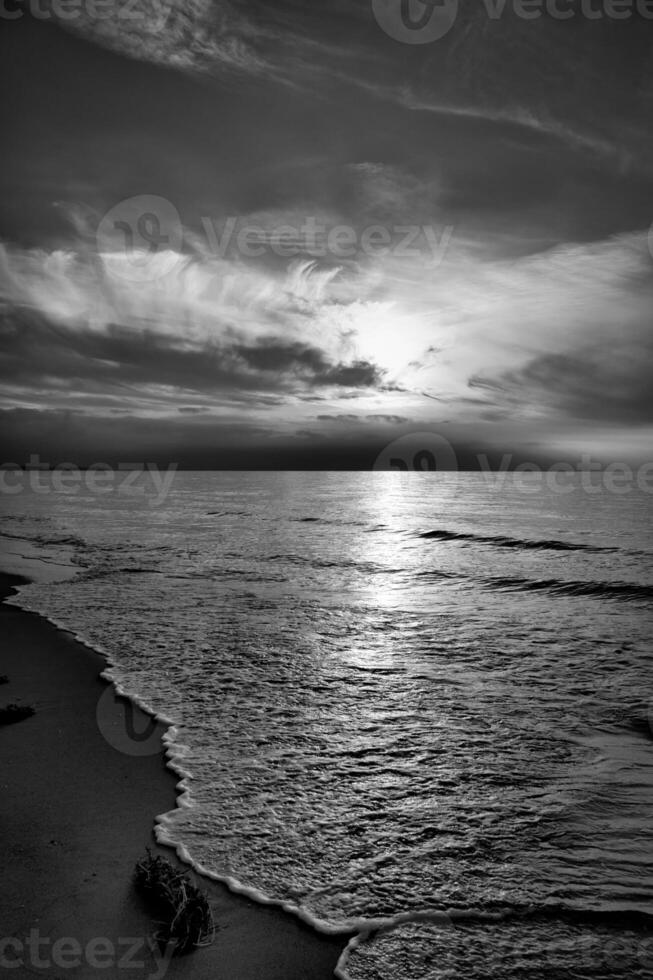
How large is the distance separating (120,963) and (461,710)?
553 cm

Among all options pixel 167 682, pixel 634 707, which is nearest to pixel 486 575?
pixel 634 707

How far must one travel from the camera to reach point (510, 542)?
31.5 meters

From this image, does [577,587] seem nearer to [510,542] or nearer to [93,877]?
Answer: [510,542]

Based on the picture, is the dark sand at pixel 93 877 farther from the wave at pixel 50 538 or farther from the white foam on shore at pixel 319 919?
the wave at pixel 50 538

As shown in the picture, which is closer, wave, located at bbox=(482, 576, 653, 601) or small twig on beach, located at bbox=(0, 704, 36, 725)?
small twig on beach, located at bbox=(0, 704, 36, 725)

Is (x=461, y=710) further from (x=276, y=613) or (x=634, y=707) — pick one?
(x=276, y=613)

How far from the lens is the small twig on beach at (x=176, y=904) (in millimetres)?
3719

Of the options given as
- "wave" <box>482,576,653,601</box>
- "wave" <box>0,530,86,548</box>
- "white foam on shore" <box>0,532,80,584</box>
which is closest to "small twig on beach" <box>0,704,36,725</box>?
"white foam on shore" <box>0,532,80,584</box>

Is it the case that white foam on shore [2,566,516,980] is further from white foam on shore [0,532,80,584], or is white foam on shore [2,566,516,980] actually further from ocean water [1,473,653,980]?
white foam on shore [0,532,80,584]

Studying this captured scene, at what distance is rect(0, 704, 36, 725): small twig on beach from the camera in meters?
7.14

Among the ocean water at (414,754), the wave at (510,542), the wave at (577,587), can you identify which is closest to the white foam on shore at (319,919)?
the ocean water at (414,754)

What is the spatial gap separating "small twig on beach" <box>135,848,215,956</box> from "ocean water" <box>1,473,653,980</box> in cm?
48

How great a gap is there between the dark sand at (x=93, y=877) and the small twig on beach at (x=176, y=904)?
8 centimetres

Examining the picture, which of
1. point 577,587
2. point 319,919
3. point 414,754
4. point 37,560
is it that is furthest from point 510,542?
point 319,919
